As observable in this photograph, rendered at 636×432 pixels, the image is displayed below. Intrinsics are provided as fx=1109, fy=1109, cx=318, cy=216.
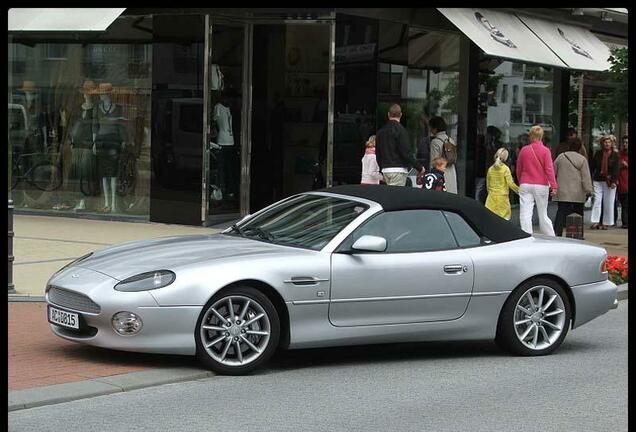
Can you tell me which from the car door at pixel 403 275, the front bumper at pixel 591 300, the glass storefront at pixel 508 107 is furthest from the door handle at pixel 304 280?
the glass storefront at pixel 508 107

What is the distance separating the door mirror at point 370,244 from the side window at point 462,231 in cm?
84

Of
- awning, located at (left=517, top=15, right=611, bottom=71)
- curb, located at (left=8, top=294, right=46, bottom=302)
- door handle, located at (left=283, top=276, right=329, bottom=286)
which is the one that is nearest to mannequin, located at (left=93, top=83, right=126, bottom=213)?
awning, located at (left=517, top=15, right=611, bottom=71)

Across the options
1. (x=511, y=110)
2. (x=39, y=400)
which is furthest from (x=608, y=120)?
(x=39, y=400)

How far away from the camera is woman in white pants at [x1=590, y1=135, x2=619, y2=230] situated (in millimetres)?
21766

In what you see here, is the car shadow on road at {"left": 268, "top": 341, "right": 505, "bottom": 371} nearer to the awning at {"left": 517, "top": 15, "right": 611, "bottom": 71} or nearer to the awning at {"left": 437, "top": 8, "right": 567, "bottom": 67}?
the awning at {"left": 437, "top": 8, "right": 567, "bottom": 67}

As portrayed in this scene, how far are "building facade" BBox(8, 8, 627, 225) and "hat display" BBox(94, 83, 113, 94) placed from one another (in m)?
0.02

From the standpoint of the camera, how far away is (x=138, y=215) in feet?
63.3

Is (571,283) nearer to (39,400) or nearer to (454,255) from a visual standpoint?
(454,255)

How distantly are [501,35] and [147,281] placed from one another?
1256 cm

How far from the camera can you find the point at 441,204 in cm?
892

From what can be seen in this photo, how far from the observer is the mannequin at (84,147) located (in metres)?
19.8

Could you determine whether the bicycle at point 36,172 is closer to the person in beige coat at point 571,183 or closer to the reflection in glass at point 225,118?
the reflection in glass at point 225,118

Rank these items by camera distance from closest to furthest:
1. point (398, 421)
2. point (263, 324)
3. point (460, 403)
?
point (398, 421) → point (460, 403) → point (263, 324)
